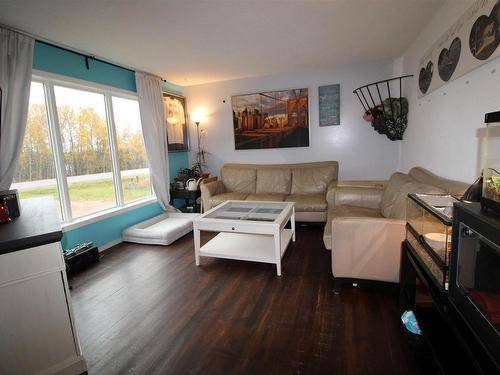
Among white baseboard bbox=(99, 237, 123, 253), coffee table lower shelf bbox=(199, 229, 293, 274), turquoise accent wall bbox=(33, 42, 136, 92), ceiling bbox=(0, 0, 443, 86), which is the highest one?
ceiling bbox=(0, 0, 443, 86)

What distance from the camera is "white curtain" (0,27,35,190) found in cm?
227

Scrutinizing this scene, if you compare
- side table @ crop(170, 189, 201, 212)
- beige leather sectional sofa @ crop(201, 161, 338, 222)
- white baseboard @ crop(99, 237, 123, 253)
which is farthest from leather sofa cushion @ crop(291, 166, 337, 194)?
white baseboard @ crop(99, 237, 123, 253)

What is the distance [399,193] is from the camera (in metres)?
2.33

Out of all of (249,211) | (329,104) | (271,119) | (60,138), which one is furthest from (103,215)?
(329,104)

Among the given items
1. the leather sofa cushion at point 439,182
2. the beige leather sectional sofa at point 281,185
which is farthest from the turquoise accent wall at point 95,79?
the leather sofa cushion at point 439,182

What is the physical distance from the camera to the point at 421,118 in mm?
2824

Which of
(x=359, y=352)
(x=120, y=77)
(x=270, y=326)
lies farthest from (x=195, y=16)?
(x=359, y=352)

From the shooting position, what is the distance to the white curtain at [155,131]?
12.5 feet

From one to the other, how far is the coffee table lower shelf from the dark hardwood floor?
0.53ft

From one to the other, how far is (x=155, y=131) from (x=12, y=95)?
5.86 ft

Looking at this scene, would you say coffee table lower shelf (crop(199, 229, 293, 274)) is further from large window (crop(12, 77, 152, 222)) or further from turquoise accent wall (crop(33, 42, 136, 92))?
turquoise accent wall (crop(33, 42, 136, 92))

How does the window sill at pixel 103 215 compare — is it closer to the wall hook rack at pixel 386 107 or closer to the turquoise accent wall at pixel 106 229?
the turquoise accent wall at pixel 106 229

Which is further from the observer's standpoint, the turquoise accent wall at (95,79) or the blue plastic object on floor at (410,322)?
the turquoise accent wall at (95,79)

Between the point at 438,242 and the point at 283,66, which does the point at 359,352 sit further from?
the point at 283,66
